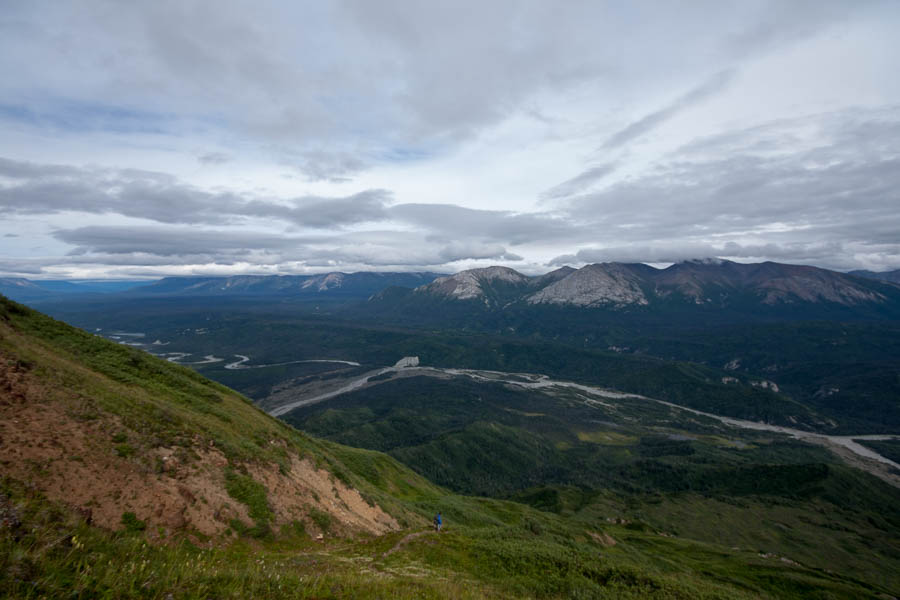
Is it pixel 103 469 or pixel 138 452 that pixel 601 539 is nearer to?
pixel 138 452

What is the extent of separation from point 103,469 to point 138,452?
2464mm

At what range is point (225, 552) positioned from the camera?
1941 centimetres

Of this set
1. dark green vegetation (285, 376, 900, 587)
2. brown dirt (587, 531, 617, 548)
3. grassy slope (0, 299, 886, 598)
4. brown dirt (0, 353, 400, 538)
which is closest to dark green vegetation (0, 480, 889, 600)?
grassy slope (0, 299, 886, 598)

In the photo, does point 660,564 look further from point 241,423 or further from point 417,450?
point 417,450

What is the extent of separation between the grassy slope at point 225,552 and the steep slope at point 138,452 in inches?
10.0

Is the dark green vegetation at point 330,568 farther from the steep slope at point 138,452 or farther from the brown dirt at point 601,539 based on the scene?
the steep slope at point 138,452

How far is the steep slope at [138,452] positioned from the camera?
18.6m

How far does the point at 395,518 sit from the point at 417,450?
15357cm

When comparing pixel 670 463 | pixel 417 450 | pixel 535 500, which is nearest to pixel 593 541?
pixel 535 500

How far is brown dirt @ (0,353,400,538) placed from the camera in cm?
1762

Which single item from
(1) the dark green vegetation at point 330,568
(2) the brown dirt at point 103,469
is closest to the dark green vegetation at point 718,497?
(1) the dark green vegetation at point 330,568

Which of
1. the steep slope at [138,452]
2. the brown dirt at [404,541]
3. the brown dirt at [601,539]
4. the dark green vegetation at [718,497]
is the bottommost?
the dark green vegetation at [718,497]

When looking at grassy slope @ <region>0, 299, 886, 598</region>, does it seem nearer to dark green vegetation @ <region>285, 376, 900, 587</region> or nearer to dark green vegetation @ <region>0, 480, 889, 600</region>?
dark green vegetation @ <region>0, 480, 889, 600</region>

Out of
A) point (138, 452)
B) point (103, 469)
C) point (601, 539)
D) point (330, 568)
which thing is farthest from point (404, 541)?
point (601, 539)
